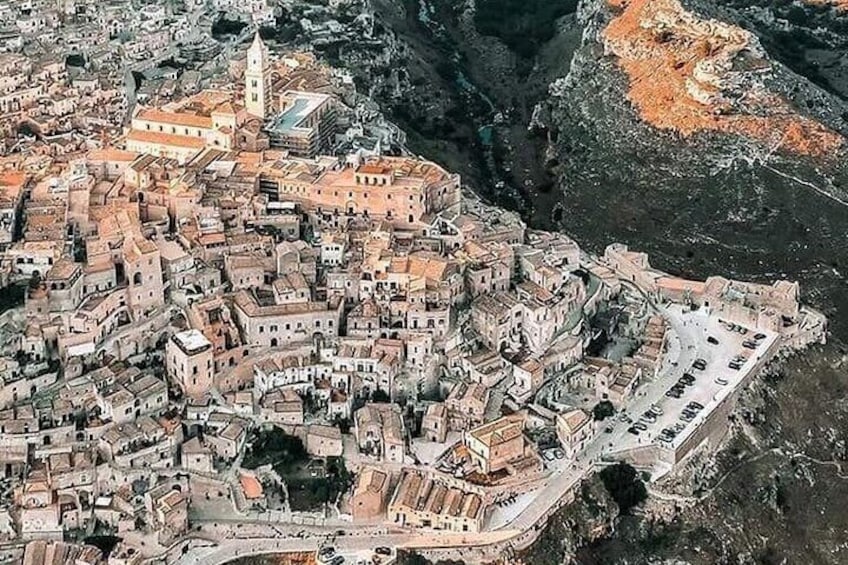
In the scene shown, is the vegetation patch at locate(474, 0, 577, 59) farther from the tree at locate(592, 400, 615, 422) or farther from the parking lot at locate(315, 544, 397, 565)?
the parking lot at locate(315, 544, 397, 565)

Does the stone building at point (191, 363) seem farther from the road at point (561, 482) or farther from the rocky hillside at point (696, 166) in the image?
the rocky hillside at point (696, 166)

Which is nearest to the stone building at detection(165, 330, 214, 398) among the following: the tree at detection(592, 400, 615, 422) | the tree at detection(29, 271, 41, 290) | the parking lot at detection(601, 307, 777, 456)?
the tree at detection(29, 271, 41, 290)

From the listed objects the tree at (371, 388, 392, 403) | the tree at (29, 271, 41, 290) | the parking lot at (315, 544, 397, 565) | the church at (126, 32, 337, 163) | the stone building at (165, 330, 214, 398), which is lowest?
the parking lot at (315, 544, 397, 565)

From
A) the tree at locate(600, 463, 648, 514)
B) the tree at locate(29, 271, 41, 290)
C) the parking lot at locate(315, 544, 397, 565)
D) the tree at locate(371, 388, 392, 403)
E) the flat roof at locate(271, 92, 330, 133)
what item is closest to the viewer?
the parking lot at locate(315, 544, 397, 565)

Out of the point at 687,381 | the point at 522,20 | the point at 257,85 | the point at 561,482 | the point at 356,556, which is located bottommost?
the point at 356,556

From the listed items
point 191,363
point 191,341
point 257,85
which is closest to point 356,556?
point 191,363

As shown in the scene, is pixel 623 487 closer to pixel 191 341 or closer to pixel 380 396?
pixel 380 396
